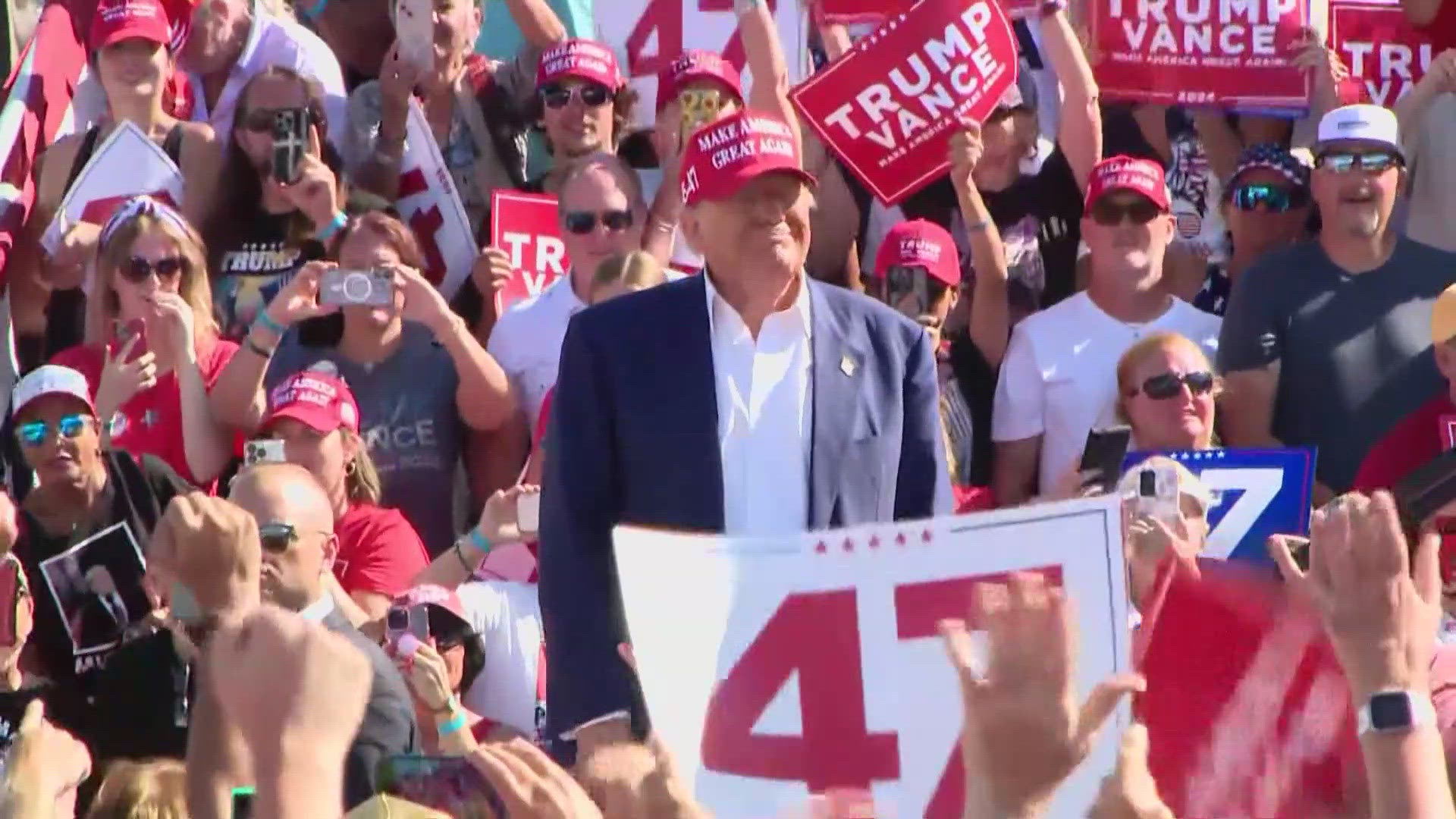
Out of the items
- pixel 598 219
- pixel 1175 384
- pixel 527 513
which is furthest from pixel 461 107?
pixel 1175 384

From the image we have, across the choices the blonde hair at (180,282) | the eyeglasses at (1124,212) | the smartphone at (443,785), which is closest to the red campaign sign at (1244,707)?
the smartphone at (443,785)

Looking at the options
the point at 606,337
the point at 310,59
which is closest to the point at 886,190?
the point at 310,59

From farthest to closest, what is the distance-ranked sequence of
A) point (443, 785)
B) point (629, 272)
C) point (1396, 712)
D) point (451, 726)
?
point (629, 272) → point (451, 726) → point (443, 785) → point (1396, 712)

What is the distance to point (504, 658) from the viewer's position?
259 inches

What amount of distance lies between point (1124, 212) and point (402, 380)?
190 cm

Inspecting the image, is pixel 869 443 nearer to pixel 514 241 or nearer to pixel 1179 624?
pixel 1179 624

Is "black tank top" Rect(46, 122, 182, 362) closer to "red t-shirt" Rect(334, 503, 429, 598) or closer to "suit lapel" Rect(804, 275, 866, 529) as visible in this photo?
"red t-shirt" Rect(334, 503, 429, 598)

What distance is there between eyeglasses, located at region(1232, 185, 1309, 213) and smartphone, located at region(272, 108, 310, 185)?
2.48 metres

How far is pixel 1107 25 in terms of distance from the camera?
8281 millimetres

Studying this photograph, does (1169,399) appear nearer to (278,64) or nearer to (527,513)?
(527,513)

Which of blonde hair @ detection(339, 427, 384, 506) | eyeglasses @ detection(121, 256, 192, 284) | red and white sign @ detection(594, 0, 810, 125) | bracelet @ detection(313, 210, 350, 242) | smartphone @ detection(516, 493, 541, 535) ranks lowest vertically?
smartphone @ detection(516, 493, 541, 535)

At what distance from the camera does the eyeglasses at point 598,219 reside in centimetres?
770

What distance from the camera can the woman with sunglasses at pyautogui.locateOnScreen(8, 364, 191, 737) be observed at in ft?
21.9

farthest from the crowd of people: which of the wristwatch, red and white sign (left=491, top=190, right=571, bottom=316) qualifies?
red and white sign (left=491, top=190, right=571, bottom=316)
